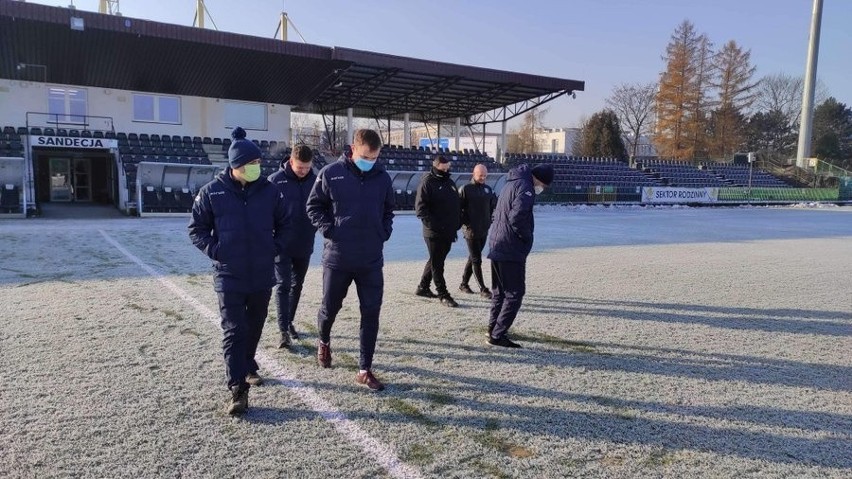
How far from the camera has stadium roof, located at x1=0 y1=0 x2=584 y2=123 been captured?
21.6 m

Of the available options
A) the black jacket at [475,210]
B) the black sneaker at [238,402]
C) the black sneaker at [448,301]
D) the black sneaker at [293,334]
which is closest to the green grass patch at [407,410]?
the black sneaker at [238,402]

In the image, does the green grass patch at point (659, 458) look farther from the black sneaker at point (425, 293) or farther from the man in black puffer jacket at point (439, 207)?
the black sneaker at point (425, 293)

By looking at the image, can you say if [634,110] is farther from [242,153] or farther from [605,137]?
[242,153]

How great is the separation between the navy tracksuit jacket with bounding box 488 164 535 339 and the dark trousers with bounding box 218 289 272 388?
7.55 ft

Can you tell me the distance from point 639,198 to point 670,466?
32.8m

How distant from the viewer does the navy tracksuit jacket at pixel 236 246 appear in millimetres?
3709

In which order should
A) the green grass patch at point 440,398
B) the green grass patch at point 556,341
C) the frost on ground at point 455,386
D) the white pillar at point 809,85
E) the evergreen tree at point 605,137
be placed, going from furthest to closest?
the evergreen tree at point 605,137 < the white pillar at point 809,85 < the green grass patch at point 556,341 < the green grass patch at point 440,398 < the frost on ground at point 455,386

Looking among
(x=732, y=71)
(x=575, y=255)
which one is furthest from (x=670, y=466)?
(x=732, y=71)

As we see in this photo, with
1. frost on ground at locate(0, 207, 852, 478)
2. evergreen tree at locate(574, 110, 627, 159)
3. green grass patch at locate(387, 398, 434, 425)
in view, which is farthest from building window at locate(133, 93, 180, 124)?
evergreen tree at locate(574, 110, 627, 159)

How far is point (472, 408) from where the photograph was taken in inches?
154

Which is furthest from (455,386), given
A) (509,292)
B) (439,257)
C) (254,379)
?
(439,257)

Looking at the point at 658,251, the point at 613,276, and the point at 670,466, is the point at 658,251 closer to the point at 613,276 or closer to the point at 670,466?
the point at 613,276

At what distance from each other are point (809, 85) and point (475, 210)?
5589cm

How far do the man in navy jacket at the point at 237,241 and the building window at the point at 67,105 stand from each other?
2575cm
